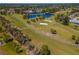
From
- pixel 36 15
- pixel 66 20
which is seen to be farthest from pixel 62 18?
pixel 36 15

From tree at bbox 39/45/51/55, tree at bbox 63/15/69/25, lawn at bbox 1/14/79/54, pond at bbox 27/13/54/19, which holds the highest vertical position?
pond at bbox 27/13/54/19

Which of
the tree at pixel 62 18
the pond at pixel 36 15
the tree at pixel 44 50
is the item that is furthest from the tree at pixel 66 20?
the tree at pixel 44 50

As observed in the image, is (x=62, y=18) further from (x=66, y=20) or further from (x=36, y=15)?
(x=36, y=15)

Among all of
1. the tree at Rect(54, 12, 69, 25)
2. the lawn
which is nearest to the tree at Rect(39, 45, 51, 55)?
the lawn

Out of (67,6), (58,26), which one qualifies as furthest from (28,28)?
(67,6)

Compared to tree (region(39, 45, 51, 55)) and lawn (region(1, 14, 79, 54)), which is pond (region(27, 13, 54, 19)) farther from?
tree (region(39, 45, 51, 55))

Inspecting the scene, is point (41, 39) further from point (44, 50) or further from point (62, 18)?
point (62, 18)

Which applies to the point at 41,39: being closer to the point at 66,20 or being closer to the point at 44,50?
the point at 44,50

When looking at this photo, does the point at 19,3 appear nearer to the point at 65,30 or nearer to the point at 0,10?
the point at 0,10

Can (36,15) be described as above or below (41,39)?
above

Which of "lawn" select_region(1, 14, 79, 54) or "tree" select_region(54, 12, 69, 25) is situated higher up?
"tree" select_region(54, 12, 69, 25)

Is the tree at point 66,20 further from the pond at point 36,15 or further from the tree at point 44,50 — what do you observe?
the tree at point 44,50

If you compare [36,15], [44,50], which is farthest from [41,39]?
[36,15]
